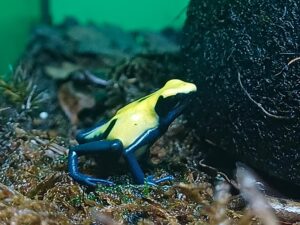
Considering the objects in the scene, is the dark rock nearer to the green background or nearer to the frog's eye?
the frog's eye

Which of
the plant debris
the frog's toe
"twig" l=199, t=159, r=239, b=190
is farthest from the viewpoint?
→ "twig" l=199, t=159, r=239, b=190

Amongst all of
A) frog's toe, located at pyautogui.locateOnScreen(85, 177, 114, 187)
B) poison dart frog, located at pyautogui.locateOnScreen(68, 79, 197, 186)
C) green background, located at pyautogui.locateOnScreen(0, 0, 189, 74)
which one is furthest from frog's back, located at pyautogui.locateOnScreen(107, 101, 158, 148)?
green background, located at pyautogui.locateOnScreen(0, 0, 189, 74)

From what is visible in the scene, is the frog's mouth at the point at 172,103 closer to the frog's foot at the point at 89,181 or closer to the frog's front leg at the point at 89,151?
the frog's front leg at the point at 89,151

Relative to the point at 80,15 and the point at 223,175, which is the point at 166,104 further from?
the point at 80,15

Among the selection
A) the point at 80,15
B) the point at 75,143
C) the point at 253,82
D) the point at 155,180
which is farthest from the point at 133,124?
the point at 80,15

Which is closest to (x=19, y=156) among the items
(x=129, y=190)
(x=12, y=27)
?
(x=129, y=190)

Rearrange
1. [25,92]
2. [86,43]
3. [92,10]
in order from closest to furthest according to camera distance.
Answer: [25,92]
[86,43]
[92,10]

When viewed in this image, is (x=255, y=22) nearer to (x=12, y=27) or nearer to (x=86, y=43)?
(x=86, y=43)
